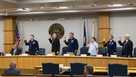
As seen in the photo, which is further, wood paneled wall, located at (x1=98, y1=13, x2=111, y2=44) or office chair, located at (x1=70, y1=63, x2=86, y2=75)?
wood paneled wall, located at (x1=98, y1=13, x2=111, y2=44)

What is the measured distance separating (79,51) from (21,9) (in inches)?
144

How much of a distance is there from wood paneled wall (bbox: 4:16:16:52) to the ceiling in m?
0.86

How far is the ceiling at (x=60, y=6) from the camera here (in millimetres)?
15578

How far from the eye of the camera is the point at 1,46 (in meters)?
19.0

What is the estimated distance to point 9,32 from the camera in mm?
18672

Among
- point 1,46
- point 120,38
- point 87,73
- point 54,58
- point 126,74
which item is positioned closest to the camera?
point 87,73

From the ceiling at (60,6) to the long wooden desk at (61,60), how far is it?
124 inches

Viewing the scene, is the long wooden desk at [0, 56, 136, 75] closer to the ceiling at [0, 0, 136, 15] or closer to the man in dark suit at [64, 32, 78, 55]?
the man in dark suit at [64, 32, 78, 55]

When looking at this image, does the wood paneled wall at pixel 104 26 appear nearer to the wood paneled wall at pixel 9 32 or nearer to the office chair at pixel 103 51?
the office chair at pixel 103 51

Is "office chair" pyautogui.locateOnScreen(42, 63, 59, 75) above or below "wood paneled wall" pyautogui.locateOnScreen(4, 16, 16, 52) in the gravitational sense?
below

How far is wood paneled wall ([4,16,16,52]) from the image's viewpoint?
1855 cm

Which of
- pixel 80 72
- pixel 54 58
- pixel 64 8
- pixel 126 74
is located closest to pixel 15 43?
pixel 64 8

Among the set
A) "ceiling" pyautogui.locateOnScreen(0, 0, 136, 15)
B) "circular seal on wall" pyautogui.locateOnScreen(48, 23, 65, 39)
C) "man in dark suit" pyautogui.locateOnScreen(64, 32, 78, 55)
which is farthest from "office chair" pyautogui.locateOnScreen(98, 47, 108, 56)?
"circular seal on wall" pyautogui.locateOnScreen(48, 23, 65, 39)

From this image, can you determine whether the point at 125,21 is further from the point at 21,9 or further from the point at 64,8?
the point at 21,9
